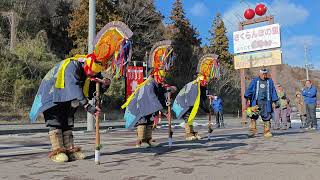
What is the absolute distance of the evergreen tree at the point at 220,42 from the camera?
5881 centimetres

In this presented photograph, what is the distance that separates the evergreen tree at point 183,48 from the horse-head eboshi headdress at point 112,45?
35.8 m

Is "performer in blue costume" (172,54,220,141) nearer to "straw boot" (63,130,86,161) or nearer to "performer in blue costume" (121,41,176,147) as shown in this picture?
"performer in blue costume" (121,41,176,147)

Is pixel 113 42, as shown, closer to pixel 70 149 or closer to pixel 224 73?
pixel 70 149

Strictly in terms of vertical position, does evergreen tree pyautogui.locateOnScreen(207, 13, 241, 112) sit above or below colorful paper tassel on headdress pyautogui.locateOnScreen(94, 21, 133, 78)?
above

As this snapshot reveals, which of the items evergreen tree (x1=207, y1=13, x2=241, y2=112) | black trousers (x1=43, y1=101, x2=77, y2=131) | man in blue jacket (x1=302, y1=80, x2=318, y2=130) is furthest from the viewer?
evergreen tree (x1=207, y1=13, x2=241, y2=112)

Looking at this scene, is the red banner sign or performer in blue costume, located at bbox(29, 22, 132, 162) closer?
performer in blue costume, located at bbox(29, 22, 132, 162)

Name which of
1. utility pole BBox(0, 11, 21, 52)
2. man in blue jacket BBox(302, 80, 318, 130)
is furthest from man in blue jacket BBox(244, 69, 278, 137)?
utility pole BBox(0, 11, 21, 52)

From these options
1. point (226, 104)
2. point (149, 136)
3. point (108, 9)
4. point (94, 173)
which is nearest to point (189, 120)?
point (149, 136)

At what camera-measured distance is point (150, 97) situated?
30.6 ft

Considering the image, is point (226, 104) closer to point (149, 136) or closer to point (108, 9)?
point (108, 9)

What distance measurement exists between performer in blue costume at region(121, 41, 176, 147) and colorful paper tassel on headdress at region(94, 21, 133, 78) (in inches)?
80.5

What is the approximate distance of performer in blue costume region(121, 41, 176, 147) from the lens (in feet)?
30.6

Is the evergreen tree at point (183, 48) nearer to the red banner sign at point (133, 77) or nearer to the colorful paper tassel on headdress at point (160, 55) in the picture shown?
the red banner sign at point (133, 77)

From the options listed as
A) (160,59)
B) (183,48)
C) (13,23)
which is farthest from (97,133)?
(183,48)
